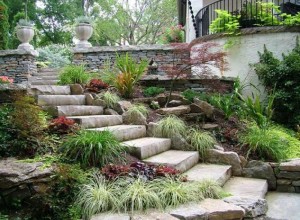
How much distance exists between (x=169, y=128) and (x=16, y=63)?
5517 millimetres

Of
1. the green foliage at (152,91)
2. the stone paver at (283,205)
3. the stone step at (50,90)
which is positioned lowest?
the stone paver at (283,205)

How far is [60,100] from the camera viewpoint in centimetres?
488

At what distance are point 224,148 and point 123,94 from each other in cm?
213

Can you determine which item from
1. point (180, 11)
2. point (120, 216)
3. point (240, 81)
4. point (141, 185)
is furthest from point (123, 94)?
point (180, 11)

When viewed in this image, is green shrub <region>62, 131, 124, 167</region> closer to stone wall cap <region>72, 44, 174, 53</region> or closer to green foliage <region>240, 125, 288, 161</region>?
green foliage <region>240, 125, 288, 161</region>

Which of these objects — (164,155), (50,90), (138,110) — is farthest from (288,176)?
(50,90)

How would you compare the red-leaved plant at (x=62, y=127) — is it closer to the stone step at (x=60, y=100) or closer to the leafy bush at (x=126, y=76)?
the stone step at (x=60, y=100)

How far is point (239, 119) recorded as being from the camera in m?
5.44

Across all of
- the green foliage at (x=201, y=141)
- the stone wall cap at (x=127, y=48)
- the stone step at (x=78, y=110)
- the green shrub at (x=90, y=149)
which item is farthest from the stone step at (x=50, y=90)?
the stone wall cap at (x=127, y=48)

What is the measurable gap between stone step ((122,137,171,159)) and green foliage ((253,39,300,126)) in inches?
99.3

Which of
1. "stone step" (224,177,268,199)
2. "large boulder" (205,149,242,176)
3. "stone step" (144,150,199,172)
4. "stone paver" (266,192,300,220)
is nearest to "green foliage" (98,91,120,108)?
"stone step" (144,150,199,172)

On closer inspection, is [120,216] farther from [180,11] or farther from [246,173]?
[180,11]

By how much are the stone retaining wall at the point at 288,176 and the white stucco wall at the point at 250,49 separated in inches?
99.2

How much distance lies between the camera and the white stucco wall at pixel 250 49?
629 centimetres
